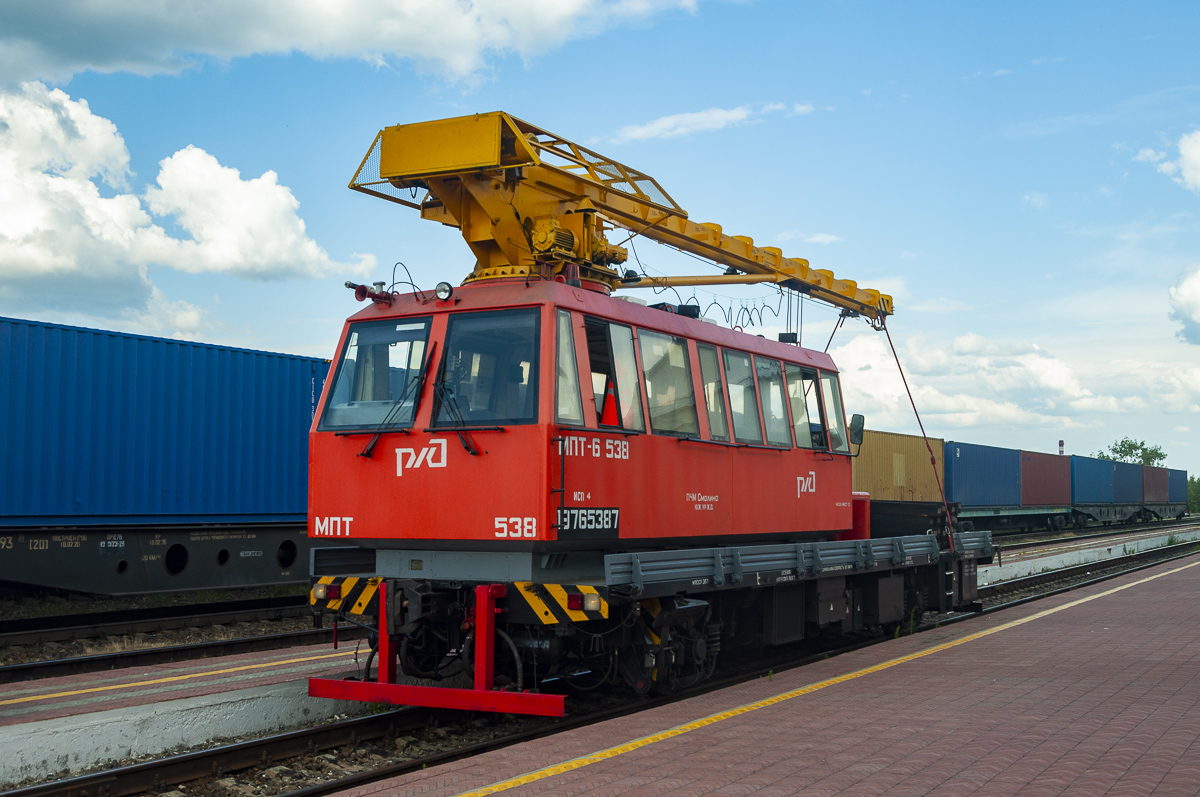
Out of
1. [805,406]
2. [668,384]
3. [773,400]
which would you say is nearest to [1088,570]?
[805,406]

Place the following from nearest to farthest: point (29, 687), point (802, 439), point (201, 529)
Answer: point (29, 687) → point (802, 439) → point (201, 529)

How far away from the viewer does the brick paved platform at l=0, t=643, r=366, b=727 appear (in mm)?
7785

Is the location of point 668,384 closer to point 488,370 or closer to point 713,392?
point 713,392

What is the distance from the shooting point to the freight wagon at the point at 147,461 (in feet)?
43.2

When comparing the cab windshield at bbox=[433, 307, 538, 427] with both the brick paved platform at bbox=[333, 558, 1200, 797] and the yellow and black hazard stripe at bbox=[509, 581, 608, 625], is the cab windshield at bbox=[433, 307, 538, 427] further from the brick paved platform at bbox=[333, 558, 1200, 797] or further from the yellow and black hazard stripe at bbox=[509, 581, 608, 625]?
the brick paved platform at bbox=[333, 558, 1200, 797]

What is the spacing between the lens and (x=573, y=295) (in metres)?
7.78

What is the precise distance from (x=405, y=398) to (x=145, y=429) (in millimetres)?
8254

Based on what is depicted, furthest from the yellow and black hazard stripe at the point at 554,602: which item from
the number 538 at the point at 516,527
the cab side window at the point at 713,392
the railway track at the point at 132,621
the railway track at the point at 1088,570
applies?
the railway track at the point at 1088,570

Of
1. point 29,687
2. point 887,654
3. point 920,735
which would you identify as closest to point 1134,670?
point 887,654

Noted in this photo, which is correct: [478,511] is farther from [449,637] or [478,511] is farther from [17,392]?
[17,392]

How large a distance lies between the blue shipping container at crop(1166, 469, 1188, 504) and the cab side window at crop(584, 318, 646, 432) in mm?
62159

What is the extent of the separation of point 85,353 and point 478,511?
9.08m

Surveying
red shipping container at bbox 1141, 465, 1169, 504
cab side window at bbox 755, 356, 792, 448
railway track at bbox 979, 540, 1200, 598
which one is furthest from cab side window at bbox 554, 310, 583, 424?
red shipping container at bbox 1141, 465, 1169, 504

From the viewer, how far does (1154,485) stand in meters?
57.7
